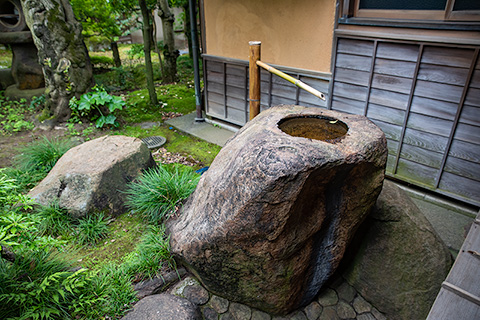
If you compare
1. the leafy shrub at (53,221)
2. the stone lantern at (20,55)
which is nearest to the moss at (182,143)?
the leafy shrub at (53,221)

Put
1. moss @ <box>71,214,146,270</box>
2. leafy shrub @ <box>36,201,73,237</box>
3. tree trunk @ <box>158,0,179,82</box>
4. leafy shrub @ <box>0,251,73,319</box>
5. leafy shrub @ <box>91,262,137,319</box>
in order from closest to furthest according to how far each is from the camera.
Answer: leafy shrub @ <box>0,251,73,319</box>
leafy shrub @ <box>91,262,137,319</box>
moss @ <box>71,214,146,270</box>
leafy shrub @ <box>36,201,73,237</box>
tree trunk @ <box>158,0,179,82</box>

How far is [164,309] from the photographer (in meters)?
3.02

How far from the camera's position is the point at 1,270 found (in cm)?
295

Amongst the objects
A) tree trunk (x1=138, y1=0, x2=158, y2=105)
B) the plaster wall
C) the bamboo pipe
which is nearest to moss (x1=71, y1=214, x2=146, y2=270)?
the bamboo pipe

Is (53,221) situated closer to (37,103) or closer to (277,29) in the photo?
(277,29)

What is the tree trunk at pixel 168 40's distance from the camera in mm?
10219

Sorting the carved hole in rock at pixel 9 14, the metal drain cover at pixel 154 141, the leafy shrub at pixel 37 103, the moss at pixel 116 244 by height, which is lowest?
the moss at pixel 116 244

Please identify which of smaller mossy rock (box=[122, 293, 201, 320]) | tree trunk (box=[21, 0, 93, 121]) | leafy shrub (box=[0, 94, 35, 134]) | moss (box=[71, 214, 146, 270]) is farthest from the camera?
leafy shrub (box=[0, 94, 35, 134])

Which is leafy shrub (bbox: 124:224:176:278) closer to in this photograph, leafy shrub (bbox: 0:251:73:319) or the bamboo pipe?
leafy shrub (bbox: 0:251:73:319)

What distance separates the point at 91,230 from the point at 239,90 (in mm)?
4218

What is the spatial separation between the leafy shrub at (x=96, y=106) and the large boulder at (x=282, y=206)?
499cm

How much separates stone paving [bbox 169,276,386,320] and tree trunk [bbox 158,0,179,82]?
912 cm

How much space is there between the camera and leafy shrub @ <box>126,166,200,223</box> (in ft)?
13.8

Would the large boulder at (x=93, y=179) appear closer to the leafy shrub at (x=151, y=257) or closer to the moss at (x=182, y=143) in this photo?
the leafy shrub at (x=151, y=257)
